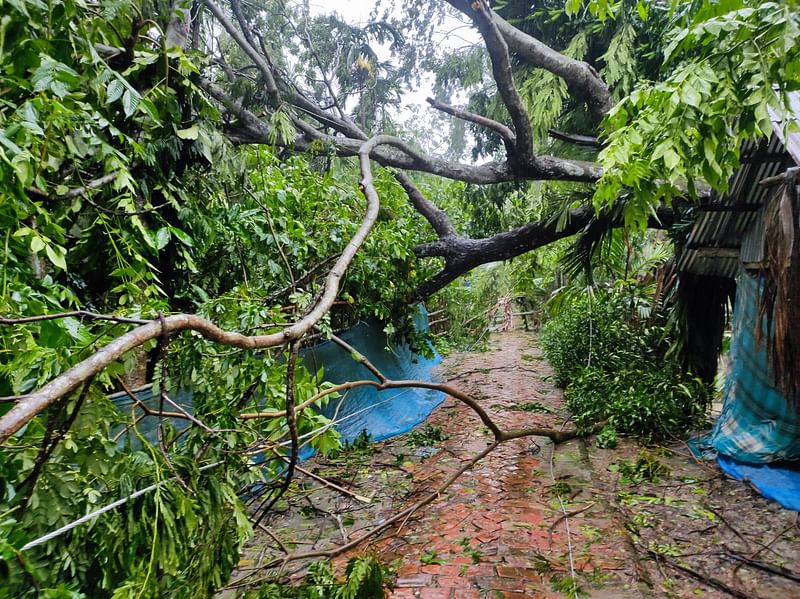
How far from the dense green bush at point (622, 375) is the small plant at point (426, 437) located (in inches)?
60.4

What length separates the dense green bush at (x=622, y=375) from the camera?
4492 millimetres

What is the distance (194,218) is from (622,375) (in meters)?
4.66

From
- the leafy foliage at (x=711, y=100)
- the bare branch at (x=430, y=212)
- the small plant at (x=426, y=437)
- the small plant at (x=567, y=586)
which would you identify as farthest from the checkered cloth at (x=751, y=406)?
the bare branch at (x=430, y=212)

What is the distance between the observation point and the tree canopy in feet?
4.21

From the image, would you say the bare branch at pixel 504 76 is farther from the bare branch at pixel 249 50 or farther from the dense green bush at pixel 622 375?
the dense green bush at pixel 622 375

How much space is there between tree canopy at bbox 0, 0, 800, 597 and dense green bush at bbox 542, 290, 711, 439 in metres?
1.56

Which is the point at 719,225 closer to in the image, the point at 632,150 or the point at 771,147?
the point at 771,147

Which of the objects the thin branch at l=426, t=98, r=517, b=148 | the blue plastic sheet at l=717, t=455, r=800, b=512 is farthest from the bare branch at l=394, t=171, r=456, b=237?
the blue plastic sheet at l=717, t=455, r=800, b=512

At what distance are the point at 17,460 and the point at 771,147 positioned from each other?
4.70 meters

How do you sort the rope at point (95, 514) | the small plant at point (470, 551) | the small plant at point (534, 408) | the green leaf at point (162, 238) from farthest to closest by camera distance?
the small plant at point (534, 408)
the small plant at point (470, 551)
the green leaf at point (162, 238)
the rope at point (95, 514)

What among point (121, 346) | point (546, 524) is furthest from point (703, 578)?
point (121, 346)

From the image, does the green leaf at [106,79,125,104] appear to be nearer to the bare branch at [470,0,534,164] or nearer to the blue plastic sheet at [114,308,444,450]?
the bare branch at [470,0,534,164]

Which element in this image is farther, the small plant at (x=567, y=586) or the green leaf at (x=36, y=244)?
the small plant at (x=567, y=586)

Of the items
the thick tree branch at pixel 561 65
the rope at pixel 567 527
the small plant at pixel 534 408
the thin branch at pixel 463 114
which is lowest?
the rope at pixel 567 527
